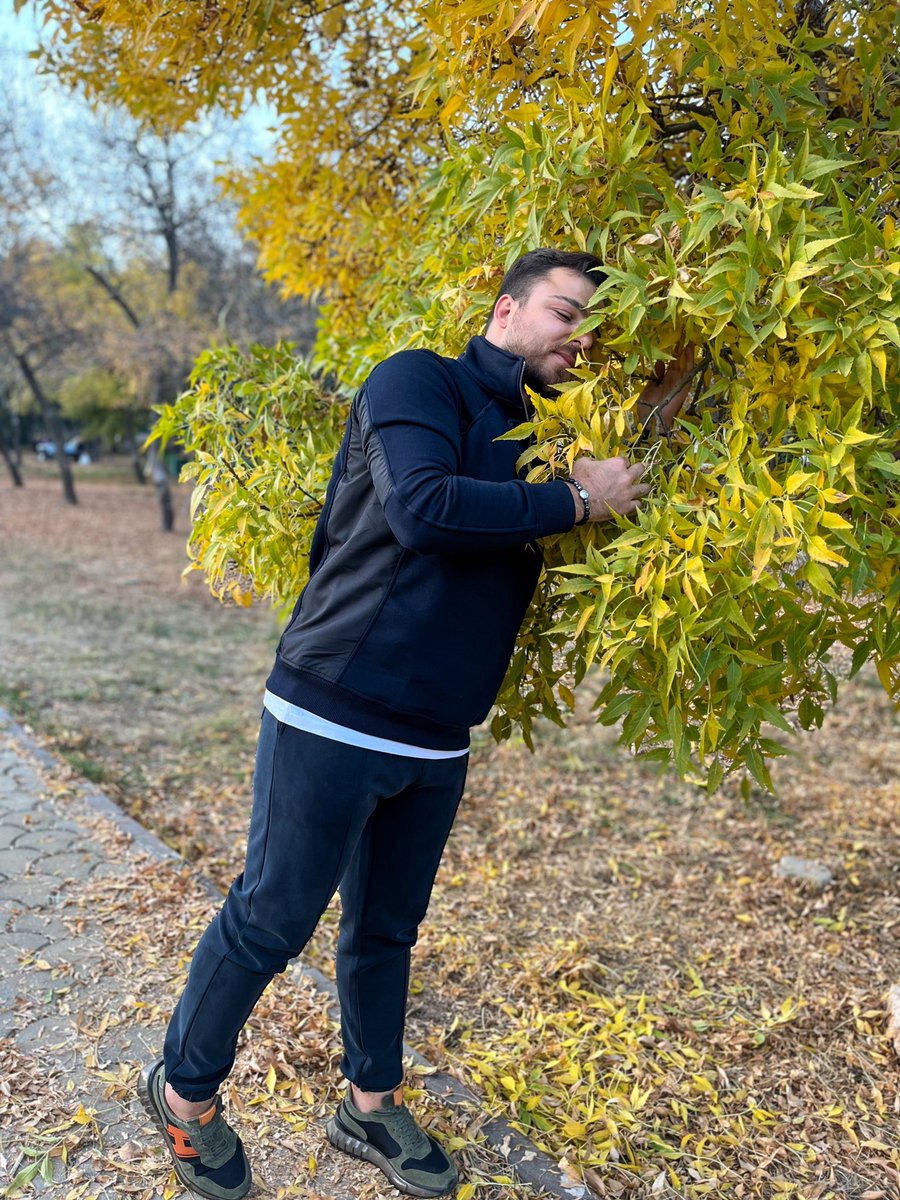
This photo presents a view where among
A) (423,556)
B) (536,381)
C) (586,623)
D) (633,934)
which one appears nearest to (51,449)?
(633,934)

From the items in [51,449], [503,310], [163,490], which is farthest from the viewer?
[51,449]

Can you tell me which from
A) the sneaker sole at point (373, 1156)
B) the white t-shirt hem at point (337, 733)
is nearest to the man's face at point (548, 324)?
the white t-shirt hem at point (337, 733)

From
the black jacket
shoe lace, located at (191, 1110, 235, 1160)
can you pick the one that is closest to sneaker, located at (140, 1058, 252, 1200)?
shoe lace, located at (191, 1110, 235, 1160)

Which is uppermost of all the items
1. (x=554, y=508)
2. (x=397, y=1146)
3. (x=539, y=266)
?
(x=539, y=266)

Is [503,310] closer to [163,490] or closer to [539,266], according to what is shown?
[539,266]

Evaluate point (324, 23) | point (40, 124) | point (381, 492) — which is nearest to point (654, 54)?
point (381, 492)

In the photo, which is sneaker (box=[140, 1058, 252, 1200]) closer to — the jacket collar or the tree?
the tree

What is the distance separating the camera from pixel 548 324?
209 centimetres

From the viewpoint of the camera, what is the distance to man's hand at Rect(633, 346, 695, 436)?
86.1 inches

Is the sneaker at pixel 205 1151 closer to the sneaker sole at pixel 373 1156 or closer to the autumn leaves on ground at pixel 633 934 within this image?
the sneaker sole at pixel 373 1156

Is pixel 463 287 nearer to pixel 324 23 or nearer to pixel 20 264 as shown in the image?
pixel 324 23

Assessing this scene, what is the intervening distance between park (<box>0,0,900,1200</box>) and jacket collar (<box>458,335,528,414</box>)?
0.07 m

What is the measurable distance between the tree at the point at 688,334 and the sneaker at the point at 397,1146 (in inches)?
42.5

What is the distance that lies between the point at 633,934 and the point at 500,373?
271cm
